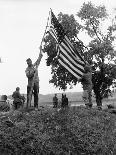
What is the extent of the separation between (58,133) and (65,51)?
3186mm

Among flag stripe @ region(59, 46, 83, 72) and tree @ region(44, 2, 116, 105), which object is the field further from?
tree @ region(44, 2, 116, 105)

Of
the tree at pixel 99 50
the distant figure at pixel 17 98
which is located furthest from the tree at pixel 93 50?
the distant figure at pixel 17 98

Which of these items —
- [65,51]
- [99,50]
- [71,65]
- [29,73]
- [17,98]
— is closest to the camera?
[65,51]

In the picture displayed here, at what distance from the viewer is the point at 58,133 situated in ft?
48.0

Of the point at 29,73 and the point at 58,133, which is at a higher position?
the point at 29,73

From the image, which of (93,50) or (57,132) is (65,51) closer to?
(57,132)

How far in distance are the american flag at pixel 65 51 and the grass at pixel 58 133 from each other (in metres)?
2.01

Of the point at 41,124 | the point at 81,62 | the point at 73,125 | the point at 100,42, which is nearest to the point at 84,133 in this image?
the point at 73,125

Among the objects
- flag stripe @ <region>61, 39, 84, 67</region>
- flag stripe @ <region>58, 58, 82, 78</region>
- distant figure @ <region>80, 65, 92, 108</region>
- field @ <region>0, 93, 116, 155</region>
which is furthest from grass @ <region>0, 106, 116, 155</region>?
flag stripe @ <region>61, 39, 84, 67</region>

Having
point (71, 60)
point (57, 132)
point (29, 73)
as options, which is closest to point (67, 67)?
point (71, 60)

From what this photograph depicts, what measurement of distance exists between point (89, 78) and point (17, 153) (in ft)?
19.7

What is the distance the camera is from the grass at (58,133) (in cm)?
1342

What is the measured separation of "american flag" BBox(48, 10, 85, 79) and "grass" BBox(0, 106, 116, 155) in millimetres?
2009

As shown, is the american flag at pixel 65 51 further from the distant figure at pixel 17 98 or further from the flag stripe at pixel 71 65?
the distant figure at pixel 17 98
